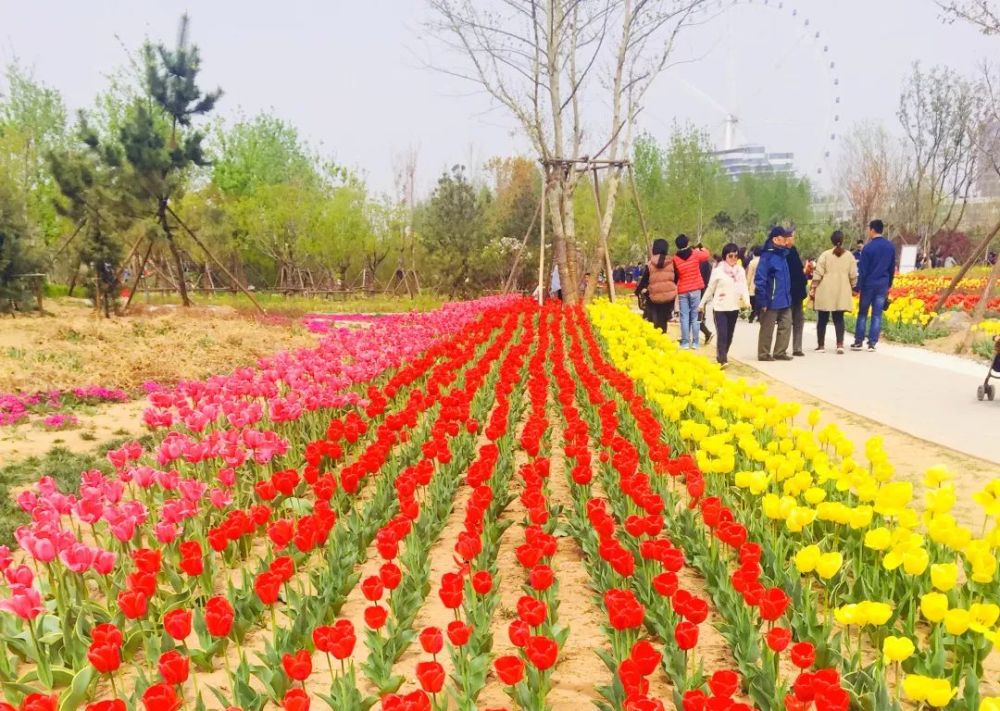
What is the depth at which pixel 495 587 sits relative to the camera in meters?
3.16

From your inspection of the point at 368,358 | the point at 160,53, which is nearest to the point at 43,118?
the point at 160,53

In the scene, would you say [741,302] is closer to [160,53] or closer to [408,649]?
[408,649]

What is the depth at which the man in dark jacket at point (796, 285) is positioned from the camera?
419 inches

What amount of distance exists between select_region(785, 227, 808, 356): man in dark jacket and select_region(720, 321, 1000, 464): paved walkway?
376 mm

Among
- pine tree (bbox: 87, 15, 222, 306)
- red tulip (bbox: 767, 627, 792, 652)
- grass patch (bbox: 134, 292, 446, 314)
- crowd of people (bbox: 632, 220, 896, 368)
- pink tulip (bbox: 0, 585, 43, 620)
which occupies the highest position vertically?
pine tree (bbox: 87, 15, 222, 306)

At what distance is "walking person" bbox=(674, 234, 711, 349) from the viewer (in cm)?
1183

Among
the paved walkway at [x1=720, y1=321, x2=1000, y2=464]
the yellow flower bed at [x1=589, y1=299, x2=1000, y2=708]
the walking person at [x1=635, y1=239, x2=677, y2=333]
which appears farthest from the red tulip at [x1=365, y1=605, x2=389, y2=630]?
the walking person at [x1=635, y1=239, x2=677, y2=333]

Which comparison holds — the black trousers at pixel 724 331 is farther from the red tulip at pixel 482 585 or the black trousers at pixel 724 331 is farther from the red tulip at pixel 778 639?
the red tulip at pixel 778 639

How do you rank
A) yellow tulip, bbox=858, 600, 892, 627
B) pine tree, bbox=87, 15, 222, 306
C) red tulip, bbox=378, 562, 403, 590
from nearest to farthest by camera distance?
yellow tulip, bbox=858, 600, 892, 627, red tulip, bbox=378, 562, 403, 590, pine tree, bbox=87, 15, 222, 306

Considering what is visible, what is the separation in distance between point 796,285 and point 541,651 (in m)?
9.95

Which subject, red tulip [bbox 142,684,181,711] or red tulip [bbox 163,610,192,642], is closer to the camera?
red tulip [bbox 142,684,181,711]

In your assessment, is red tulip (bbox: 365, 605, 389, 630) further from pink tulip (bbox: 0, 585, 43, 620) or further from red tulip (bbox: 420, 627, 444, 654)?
pink tulip (bbox: 0, 585, 43, 620)

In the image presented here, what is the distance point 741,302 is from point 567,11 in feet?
40.6

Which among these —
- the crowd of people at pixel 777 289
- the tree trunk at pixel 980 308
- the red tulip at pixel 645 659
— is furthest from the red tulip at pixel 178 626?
the tree trunk at pixel 980 308
